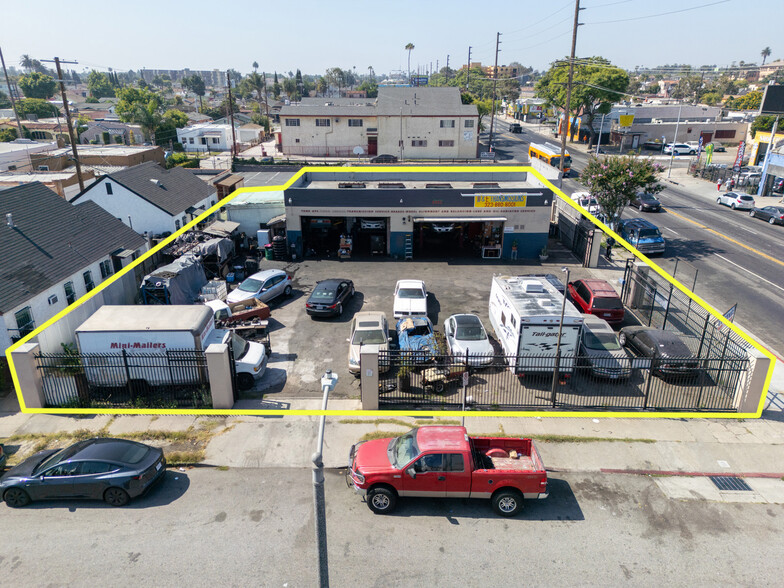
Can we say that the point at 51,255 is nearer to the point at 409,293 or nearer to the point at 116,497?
the point at 116,497

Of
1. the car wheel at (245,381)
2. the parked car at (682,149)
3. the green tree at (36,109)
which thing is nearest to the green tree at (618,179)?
the car wheel at (245,381)

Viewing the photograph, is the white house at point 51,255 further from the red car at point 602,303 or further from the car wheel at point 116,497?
the red car at point 602,303

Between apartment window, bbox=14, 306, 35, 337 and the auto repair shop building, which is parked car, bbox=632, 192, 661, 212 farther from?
apartment window, bbox=14, 306, 35, 337

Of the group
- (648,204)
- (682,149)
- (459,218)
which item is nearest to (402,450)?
(459,218)

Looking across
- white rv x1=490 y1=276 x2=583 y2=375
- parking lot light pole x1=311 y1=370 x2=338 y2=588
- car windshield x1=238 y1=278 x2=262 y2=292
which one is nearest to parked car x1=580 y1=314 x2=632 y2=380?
white rv x1=490 y1=276 x2=583 y2=375

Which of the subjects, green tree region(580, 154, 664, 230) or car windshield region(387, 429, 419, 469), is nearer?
car windshield region(387, 429, 419, 469)

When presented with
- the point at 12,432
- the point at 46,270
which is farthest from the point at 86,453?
the point at 46,270
